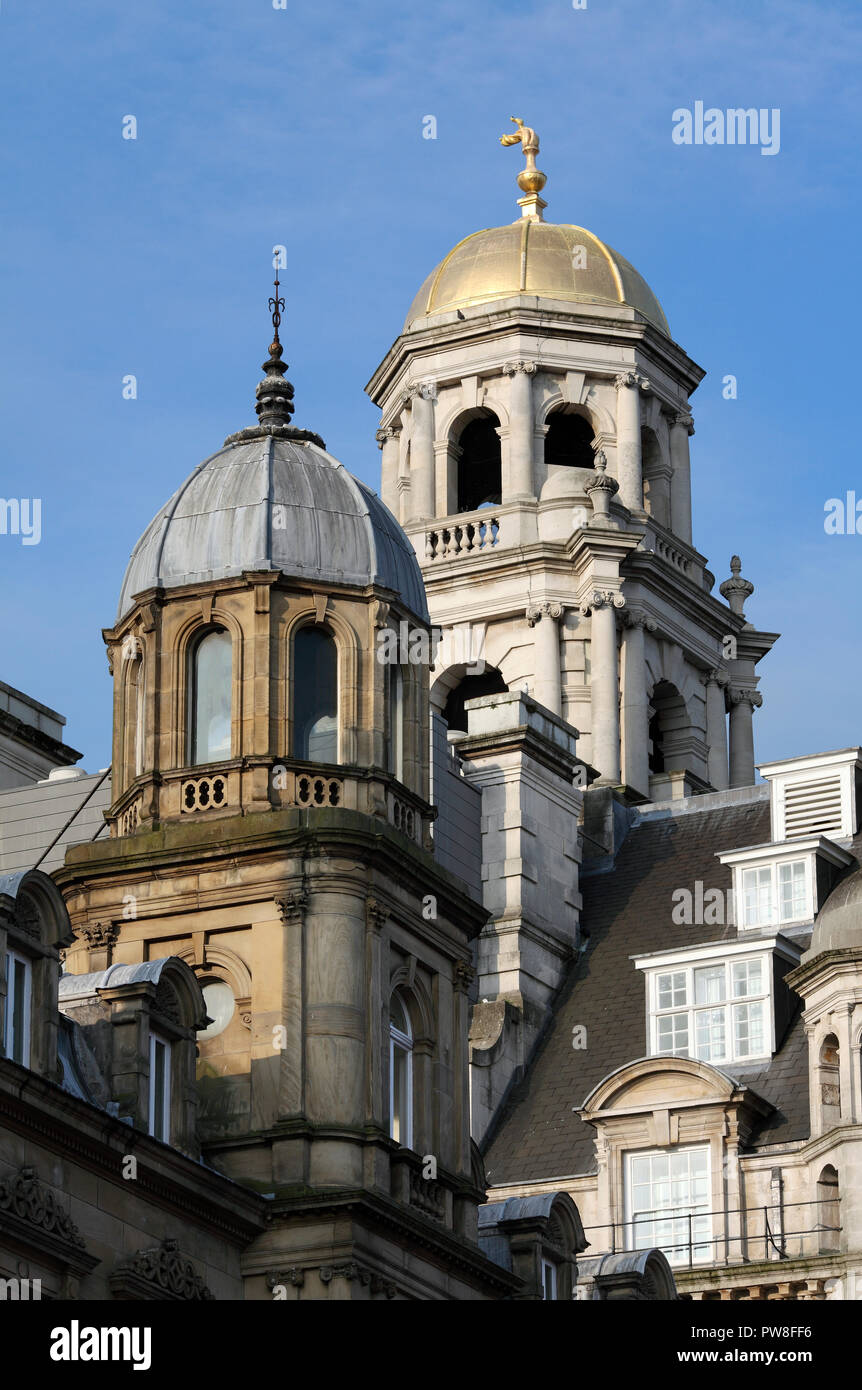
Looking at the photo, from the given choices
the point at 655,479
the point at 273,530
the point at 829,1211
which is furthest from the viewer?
the point at 655,479

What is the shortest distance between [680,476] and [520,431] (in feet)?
16.8

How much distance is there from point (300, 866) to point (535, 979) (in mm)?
20891

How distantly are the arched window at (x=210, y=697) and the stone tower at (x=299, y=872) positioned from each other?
0.03 metres

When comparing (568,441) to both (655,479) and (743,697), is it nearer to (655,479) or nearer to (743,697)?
(655,479)

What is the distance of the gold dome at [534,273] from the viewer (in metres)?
82.5

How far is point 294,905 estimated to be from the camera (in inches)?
1875

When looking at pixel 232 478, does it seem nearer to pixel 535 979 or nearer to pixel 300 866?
pixel 300 866

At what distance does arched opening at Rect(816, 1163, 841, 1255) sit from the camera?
59125 mm

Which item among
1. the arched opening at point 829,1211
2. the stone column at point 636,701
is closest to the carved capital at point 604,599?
the stone column at point 636,701

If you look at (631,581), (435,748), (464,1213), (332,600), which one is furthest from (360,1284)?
(631,581)

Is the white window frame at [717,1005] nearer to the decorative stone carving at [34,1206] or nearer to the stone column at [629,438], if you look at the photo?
the stone column at [629,438]

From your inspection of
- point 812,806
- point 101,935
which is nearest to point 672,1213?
point 812,806

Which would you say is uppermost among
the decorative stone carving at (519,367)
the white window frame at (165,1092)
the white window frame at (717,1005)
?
the decorative stone carving at (519,367)

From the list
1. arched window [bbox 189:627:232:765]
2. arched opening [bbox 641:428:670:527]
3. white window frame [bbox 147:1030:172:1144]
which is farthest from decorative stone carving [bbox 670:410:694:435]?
white window frame [bbox 147:1030:172:1144]
